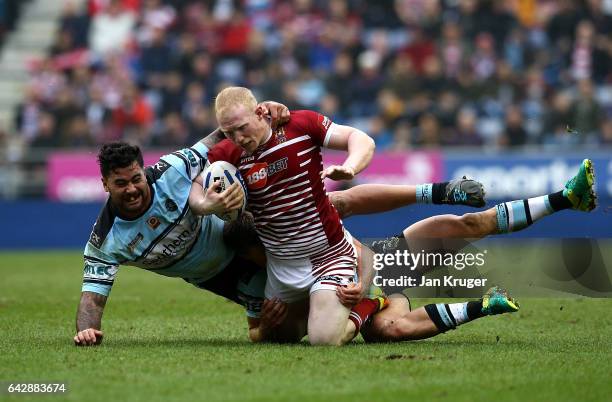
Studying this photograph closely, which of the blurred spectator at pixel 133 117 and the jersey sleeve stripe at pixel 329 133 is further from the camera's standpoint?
the blurred spectator at pixel 133 117

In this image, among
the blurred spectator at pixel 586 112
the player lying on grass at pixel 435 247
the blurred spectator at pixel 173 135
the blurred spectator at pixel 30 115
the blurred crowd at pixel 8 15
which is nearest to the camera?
the player lying on grass at pixel 435 247

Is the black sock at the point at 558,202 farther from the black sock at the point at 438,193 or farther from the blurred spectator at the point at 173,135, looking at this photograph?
the blurred spectator at the point at 173,135

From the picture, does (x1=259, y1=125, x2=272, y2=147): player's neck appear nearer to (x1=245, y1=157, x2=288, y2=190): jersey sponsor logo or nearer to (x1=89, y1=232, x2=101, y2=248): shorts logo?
(x1=245, y1=157, x2=288, y2=190): jersey sponsor logo

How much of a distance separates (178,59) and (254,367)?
15.6m

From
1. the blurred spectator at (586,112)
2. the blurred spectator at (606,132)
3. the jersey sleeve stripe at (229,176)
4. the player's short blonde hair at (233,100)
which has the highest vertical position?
the blurred spectator at (586,112)

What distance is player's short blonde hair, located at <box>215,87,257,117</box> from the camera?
696 centimetres

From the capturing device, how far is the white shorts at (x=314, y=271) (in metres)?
7.46

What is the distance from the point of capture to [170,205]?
24.5 ft

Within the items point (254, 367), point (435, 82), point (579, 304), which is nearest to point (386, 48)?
point (435, 82)

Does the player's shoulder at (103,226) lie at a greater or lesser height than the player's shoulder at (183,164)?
lesser

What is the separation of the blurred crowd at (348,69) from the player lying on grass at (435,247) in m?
10.8

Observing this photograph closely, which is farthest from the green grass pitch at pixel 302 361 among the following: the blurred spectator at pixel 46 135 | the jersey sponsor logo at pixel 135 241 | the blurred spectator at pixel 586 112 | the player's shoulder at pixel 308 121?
the blurred spectator at pixel 46 135

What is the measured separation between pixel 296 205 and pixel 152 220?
0.94 meters

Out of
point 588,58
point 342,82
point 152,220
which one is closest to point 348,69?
point 342,82
